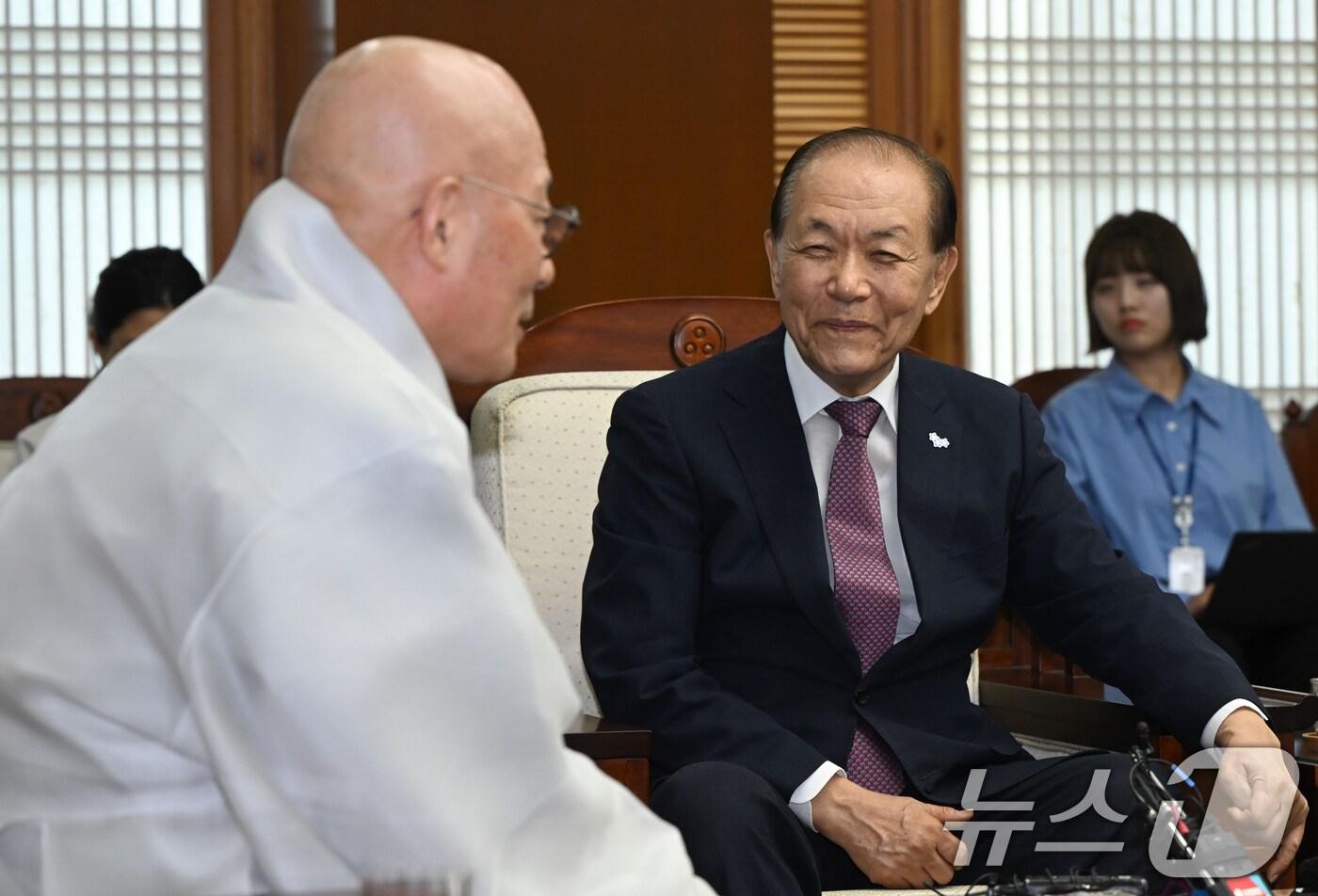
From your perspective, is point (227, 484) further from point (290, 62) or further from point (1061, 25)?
point (1061, 25)

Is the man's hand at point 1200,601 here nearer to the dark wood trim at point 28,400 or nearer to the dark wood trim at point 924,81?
the dark wood trim at point 924,81

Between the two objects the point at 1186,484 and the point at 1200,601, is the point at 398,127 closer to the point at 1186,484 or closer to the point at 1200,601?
the point at 1200,601

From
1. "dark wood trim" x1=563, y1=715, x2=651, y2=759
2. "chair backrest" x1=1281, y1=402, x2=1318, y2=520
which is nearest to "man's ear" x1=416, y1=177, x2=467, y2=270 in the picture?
"dark wood trim" x1=563, y1=715, x2=651, y2=759

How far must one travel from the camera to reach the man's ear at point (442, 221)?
138 centimetres

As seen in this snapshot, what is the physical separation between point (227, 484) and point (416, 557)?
14 cm

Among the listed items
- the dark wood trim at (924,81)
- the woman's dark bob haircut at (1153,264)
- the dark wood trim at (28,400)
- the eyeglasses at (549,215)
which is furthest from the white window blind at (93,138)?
the eyeglasses at (549,215)

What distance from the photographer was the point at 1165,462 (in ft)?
13.3

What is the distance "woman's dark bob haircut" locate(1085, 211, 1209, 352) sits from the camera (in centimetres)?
407

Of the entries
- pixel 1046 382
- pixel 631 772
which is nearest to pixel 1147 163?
pixel 1046 382

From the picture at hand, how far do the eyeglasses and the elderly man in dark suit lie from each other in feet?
2.40

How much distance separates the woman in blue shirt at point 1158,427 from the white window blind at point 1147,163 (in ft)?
2.92

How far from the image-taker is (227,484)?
116 cm

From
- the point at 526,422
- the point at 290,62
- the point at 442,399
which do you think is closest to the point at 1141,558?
the point at 526,422

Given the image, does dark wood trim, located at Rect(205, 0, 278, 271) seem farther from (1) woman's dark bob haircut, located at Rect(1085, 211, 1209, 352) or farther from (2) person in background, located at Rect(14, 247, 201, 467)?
(1) woman's dark bob haircut, located at Rect(1085, 211, 1209, 352)
